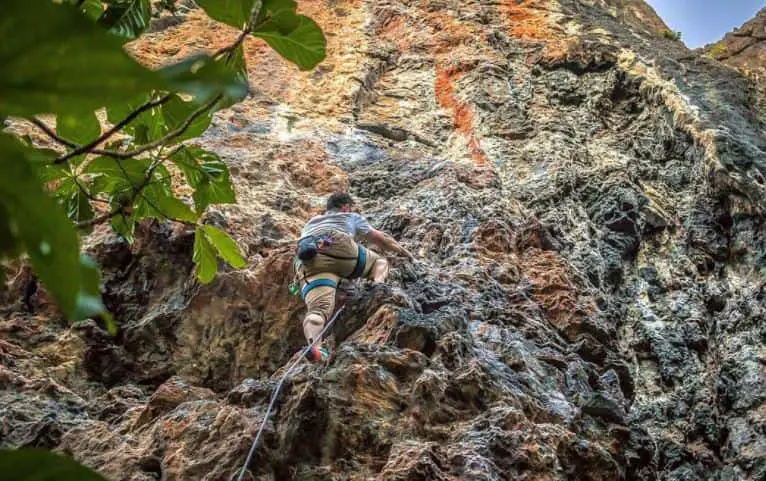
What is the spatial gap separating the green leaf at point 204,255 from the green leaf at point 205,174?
12 cm

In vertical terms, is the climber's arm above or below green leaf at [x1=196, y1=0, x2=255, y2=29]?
below

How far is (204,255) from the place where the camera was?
2500 mm

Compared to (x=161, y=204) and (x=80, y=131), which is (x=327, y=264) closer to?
(x=161, y=204)

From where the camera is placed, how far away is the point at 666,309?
243 inches

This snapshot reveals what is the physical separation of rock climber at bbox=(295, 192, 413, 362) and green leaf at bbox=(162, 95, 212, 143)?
106 inches

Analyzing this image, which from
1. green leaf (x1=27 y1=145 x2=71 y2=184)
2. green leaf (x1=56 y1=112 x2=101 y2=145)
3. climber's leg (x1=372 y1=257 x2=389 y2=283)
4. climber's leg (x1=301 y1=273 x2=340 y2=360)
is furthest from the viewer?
climber's leg (x1=372 y1=257 x2=389 y2=283)

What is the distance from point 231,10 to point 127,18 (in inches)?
19.3

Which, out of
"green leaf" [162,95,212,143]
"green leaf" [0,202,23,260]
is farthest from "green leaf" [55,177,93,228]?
"green leaf" [0,202,23,260]

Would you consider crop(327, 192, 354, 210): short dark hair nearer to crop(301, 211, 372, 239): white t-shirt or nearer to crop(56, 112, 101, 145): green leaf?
crop(301, 211, 372, 239): white t-shirt

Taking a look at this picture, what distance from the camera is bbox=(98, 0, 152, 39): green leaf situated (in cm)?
201

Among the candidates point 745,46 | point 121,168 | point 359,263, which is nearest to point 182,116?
point 121,168

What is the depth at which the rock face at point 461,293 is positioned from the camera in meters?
3.82

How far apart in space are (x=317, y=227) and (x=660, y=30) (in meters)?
9.05

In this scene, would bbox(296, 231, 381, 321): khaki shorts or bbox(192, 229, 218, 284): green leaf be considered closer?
bbox(192, 229, 218, 284): green leaf
